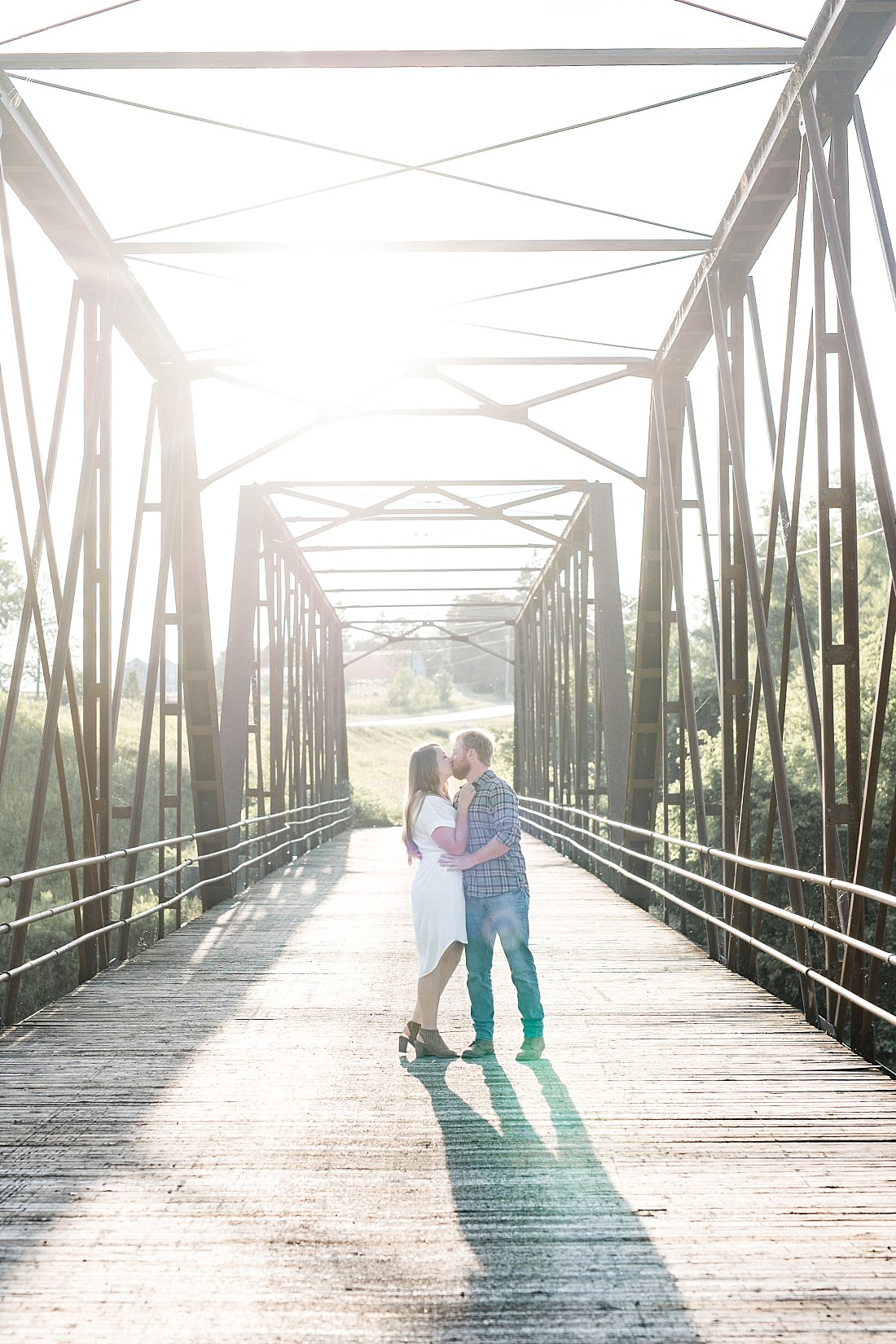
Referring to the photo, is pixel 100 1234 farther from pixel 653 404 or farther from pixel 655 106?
pixel 653 404

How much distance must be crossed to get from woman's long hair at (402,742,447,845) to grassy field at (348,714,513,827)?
18.3 meters

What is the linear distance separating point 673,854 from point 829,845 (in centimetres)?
1846

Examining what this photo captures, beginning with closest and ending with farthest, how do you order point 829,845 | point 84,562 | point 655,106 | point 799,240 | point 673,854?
point 829,845 < point 799,240 < point 655,106 < point 84,562 < point 673,854

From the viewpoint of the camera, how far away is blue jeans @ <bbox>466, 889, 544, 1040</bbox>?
556 cm

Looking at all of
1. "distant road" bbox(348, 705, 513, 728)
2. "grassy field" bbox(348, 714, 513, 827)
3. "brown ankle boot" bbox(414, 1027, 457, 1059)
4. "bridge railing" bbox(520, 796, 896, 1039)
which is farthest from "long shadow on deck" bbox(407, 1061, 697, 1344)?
"distant road" bbox(348, 705, 513, 728)

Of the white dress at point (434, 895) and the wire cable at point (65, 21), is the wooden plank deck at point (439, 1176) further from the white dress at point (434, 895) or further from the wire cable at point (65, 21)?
the wire cable at point (65, 21)

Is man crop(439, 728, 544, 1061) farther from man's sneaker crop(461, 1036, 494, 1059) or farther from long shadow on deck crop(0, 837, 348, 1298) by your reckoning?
long shadow on deck crop(0, 837, 348, 1298)

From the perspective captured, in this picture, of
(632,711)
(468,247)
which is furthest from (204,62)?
(632,711)

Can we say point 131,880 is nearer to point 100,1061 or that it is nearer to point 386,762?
point 100,1061

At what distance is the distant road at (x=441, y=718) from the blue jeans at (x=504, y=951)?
71.7 metres

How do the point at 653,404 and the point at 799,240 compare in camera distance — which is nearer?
the point at 799,240

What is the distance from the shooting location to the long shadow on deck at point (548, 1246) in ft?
9.59

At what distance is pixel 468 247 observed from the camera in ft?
27.8

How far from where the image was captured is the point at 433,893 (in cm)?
557
